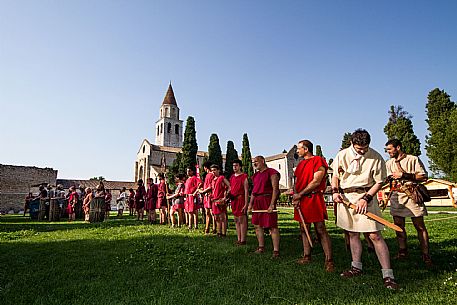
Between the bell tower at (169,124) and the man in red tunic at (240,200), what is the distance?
80.3 meters

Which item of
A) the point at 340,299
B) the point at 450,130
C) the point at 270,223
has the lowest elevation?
the point at 340,299

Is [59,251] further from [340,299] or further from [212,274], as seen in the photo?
[340,299]

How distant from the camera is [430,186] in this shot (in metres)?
6.43

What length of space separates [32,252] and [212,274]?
173 inches

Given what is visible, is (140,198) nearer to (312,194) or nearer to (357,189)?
(312,194)

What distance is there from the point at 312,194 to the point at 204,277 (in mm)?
2243

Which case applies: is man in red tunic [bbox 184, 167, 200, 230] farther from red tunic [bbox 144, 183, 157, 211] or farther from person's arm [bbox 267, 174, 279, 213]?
person's arm [bbox 267, 174, 279, 213]

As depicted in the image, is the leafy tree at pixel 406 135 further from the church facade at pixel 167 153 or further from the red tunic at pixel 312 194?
the red tunic at pixel 312 194

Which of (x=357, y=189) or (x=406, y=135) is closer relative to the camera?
(x=357, y=189)

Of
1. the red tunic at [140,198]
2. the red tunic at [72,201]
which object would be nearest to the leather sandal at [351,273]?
the red tunic at [140,198]

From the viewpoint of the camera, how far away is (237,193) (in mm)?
7902

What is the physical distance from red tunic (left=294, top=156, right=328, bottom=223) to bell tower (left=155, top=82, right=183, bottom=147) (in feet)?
273

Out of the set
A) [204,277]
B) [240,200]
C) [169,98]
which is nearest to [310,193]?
[204,277]

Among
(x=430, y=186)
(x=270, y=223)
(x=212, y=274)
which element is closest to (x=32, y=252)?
(x=212, y=274)
